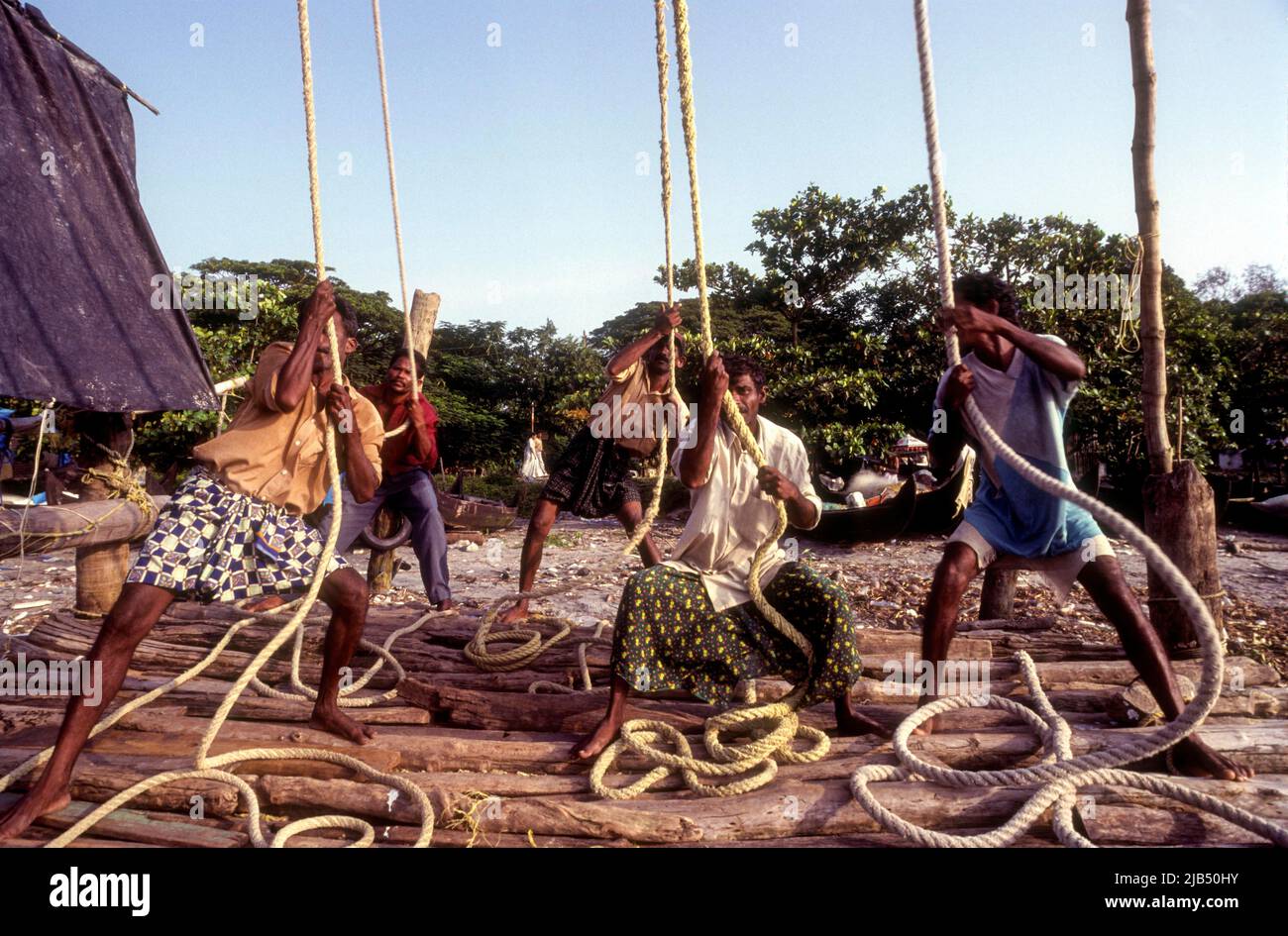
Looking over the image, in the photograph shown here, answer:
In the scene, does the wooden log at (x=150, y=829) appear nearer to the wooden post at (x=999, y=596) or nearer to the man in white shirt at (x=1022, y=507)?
the man in white shirt at (x=1022, y=507)

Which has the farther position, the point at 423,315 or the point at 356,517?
the point at 423,315

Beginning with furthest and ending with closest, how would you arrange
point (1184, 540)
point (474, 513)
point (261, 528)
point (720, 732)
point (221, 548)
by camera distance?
1. point (474, 513)
2. point (1184, 540)
3. point (720, 732)
4. point (261, 528)
5. point (221, 548)

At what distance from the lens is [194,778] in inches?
98.9

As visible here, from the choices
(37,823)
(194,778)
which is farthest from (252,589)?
(37,823)

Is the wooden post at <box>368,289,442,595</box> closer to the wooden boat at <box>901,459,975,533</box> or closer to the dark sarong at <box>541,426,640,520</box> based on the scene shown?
the dark sarong at <box>541,426,640,520</box>

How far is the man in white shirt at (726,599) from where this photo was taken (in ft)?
9.68

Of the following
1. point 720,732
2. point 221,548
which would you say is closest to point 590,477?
point 720,732

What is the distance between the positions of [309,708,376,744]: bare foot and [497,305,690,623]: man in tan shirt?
164cm

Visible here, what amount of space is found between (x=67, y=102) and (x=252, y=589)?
587 cm

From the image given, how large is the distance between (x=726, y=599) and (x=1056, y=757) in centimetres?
128

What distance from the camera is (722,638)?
10.1 feet

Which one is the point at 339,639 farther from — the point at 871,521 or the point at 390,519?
the point at 871,521

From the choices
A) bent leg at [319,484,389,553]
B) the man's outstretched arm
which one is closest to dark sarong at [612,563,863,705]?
the man's outstretched arm
